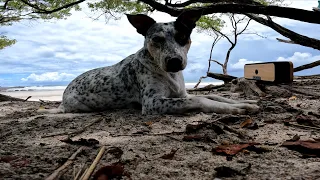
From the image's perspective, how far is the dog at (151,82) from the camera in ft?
12.5

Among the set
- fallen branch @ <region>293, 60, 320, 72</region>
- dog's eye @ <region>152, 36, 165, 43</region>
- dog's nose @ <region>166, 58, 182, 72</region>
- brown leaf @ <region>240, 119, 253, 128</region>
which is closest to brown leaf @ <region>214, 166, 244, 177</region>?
brown leaf @ <region>240, 119, 253, 128</region>

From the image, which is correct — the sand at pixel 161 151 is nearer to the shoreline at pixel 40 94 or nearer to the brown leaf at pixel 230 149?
the brown leaf at pixel 230 149

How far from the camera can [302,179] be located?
4.80ft

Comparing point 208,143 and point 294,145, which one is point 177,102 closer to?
point 208,143

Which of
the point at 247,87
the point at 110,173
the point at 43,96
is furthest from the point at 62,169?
the point at 43,96

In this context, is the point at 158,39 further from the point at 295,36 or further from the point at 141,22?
the point at 295,36

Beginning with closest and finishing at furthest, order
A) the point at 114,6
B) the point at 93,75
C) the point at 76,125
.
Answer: the point at 76,125 < the point at 93,75 < the point at 114,6

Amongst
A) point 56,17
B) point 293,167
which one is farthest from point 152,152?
point 56,17

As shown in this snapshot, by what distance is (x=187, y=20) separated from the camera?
4148mm

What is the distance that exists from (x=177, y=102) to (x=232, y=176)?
7.67 feet

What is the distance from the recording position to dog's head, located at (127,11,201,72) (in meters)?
3.83

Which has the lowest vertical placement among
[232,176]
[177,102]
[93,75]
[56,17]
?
[232,176]

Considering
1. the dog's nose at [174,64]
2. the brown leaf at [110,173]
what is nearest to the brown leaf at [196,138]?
the brown leaf at [110,173]

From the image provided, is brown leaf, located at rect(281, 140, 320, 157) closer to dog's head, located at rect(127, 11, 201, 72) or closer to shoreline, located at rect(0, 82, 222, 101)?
dog's head, located at rect(127, 11, 201, 72)
